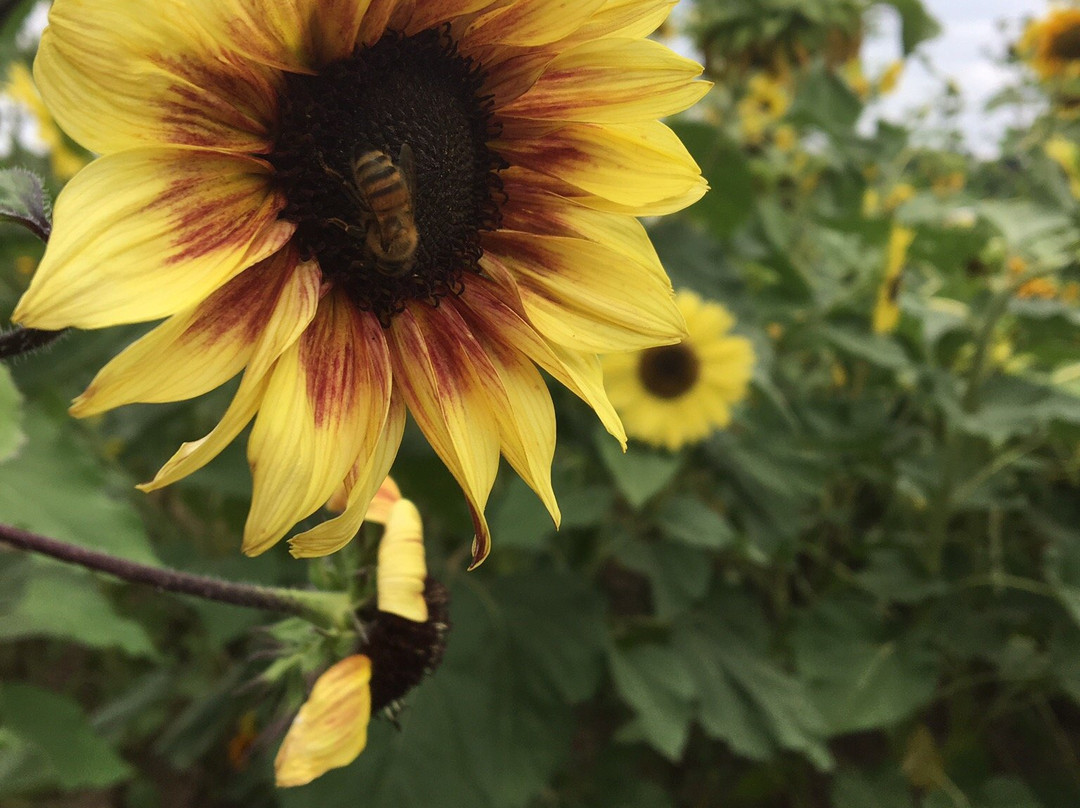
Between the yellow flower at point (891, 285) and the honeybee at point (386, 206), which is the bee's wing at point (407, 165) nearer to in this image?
the honeybee at point (386, 206)

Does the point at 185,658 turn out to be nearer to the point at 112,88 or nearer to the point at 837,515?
the point at 837,515

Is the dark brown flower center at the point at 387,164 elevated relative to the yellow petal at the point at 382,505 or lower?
elevated

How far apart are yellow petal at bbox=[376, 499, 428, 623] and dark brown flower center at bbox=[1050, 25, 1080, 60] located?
8.59 feet

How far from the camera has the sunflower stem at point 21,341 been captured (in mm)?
420

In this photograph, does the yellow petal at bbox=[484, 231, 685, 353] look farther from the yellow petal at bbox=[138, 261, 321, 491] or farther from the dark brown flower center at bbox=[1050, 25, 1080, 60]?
the dark brown flower center at bbox=[1050, 25, 1080, 60]

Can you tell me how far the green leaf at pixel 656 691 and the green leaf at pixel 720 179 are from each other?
0.77 meters

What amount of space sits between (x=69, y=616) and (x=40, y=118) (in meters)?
2.00

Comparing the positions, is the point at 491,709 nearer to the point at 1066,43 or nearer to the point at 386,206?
the point at 386,206

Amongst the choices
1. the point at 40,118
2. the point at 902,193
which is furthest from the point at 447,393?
the point at 902,193

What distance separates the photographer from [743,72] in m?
1.79

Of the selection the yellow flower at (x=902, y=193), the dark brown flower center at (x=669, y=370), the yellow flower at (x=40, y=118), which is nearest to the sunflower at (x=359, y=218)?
the dark brown flower center at (x=669, y=370)

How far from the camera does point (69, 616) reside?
0.88m

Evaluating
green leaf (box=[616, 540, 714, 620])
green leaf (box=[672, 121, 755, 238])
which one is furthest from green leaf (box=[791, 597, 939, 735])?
green leaf (box=[672, 121, 755, 238])

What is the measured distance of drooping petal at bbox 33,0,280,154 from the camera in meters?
Answer: 0.37
